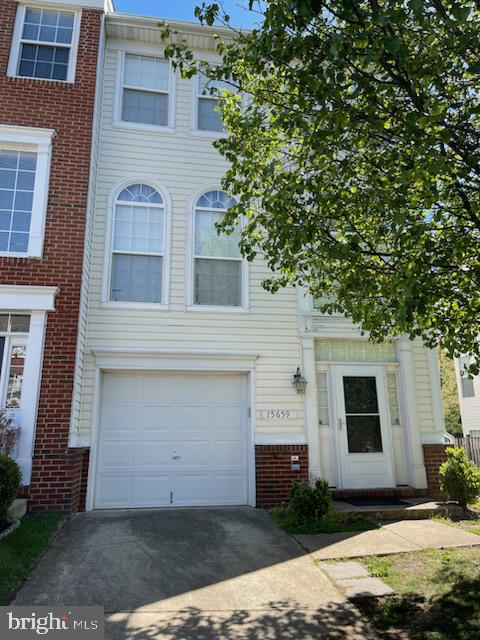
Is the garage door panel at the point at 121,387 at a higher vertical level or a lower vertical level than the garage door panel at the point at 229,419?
higher

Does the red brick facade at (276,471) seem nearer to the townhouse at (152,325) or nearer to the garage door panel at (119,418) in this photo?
the townhouse at (152,325)

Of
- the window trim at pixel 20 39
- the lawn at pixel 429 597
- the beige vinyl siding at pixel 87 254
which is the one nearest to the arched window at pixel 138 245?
the beige vinyl siding at pixel 87 254

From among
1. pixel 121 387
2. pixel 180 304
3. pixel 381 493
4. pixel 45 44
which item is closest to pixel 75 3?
pixel 45 44

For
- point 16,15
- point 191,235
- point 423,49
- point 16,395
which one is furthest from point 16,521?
point 16,15

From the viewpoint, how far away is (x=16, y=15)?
28.5 ft

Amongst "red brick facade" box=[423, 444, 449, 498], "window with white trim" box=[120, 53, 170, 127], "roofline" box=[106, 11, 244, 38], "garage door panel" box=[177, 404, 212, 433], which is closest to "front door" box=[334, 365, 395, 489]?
"red brick facade" box=[423, 444, 449, 498]

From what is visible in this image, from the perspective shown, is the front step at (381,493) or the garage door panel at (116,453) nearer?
the garage door panel at (116,453)

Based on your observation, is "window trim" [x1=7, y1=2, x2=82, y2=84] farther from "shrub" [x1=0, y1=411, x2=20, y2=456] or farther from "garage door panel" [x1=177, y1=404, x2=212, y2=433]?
"garage door panel" [x1=177, y1=404, x2=212, y2=433]

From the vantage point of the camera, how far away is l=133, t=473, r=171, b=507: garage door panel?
25.7 feet

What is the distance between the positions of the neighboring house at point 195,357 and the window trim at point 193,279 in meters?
0.02

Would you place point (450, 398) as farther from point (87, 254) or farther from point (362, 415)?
point (87, 254)

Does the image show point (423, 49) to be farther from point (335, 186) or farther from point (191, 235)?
point (191, 235)

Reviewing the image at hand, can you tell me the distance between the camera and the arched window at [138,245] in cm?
847

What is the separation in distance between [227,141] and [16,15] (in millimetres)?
6121
